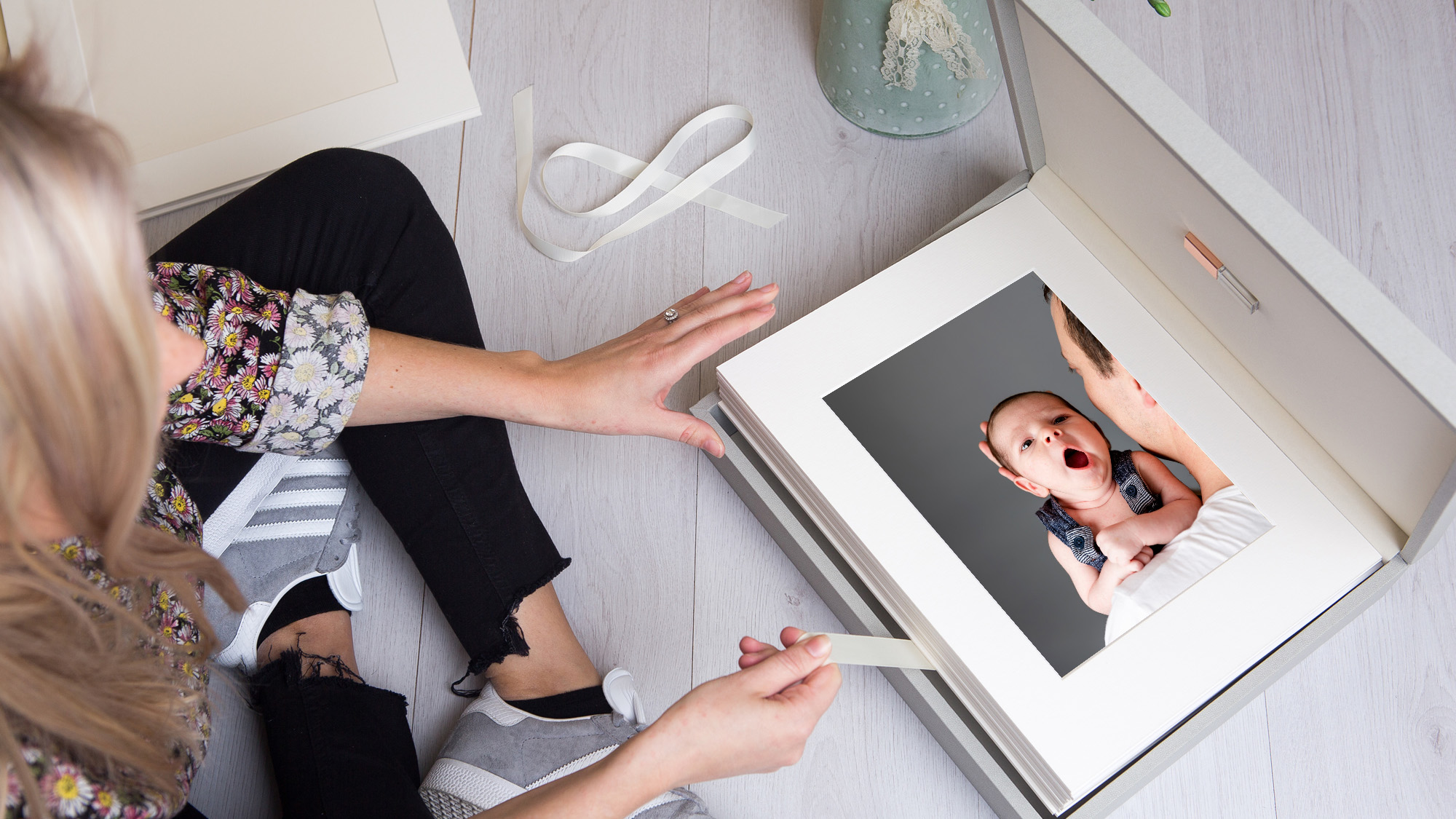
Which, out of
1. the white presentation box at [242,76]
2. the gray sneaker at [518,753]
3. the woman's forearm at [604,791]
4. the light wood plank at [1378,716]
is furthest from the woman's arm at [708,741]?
the white presentation box at [242,76]

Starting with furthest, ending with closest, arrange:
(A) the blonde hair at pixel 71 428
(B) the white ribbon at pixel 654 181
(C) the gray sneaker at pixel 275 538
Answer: (B) the white ribbon at pixel 654 181 → (C) the gray sneaker at pixel 275 538 → (A) the blonde hair at pixel 71 428

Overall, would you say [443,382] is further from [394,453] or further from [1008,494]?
[1008,494]

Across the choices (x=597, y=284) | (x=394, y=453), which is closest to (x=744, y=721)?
(x=394, y=453)

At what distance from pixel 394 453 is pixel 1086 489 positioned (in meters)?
0.46

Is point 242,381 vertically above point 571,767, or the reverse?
point 242,381

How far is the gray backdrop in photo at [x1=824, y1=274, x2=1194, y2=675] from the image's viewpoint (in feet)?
1.91

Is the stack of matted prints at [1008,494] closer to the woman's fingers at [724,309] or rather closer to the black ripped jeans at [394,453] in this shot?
the woman's fingers at [724,309]

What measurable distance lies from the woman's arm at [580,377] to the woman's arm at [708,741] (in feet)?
0.51

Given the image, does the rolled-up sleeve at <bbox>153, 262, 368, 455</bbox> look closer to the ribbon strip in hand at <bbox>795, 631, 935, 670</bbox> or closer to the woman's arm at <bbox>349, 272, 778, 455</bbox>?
the woman's arm at <bbox>349, 272, 778, 455</bbox>

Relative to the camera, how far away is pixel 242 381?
58cm

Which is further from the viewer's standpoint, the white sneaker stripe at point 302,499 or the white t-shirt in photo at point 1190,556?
the white sneaker stripe at point 302,499

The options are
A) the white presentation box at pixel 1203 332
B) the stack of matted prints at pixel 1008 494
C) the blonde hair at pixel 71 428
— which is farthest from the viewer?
Answer: the stack of matted prints at pixel 1008 494

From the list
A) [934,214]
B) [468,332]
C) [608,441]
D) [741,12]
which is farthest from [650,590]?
[741,12]

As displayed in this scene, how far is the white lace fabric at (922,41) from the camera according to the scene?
70 centimetres
